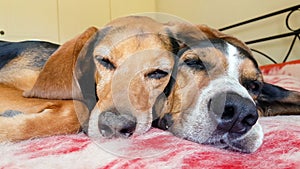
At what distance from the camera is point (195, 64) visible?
37.2 inches

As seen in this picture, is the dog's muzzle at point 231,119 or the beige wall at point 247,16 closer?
the dog's muzzle at point 231,119

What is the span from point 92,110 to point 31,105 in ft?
0.53

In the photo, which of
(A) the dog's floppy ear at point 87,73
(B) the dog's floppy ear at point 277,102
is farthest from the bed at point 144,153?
(B) the dog's floppy ear at point 277,102

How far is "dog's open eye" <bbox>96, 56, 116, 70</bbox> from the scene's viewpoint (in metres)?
0.90

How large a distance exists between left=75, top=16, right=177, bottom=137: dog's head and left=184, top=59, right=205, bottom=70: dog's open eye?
43mm

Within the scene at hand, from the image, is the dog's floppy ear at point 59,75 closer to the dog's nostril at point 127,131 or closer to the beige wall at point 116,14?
the dog's nostril at point 127,131

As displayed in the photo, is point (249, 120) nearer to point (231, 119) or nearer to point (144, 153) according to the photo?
point (231, 119)

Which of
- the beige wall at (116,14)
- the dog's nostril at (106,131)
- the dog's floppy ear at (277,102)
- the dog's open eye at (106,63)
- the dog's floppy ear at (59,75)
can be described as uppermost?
the dog's open eye at (106,63)

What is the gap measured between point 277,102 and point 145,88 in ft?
1.74

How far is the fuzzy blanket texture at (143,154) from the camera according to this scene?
1.95 ft

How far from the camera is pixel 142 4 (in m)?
4.19

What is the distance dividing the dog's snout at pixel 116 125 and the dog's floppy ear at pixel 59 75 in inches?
7.5

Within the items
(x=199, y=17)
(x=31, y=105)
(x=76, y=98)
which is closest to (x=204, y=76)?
(x=76, y=98)

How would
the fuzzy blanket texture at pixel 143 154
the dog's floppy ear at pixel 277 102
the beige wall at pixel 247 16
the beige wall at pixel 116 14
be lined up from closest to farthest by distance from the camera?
the fuzzy blanket texture at pixel 143 154, the dog's floppy ear at pixel 277 102, the beige wall at pixel 247 16, the beige wall at pixel 116 14
